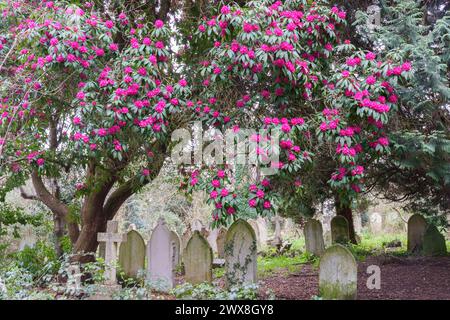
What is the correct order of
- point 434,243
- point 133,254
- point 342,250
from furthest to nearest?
point 434,243, point 133,254, point 342,250

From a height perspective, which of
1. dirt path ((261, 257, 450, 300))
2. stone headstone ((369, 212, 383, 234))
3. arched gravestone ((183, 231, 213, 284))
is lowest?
dirt path ((261, 257, 450, 300))

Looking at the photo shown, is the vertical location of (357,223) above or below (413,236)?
above

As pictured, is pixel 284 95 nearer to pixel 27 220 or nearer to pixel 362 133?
pixel 362 133

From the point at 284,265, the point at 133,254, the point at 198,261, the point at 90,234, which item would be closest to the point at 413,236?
the point at 284,265

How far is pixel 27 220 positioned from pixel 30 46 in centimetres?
454

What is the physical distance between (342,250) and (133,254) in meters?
3.41

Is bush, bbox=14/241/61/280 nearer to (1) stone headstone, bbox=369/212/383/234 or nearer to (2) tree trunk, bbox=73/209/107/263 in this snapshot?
(2) tree trunk, bbox=73/209/107/263

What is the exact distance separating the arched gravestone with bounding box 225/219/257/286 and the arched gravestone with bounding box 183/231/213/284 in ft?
1.81

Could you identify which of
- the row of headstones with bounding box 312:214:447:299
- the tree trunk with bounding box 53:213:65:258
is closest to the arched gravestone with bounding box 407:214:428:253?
the row of headstones with bounding box 312:214:447:299

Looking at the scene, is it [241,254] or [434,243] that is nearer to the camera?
[241,254]

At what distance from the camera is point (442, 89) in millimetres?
5652

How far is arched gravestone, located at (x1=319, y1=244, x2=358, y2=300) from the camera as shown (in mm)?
5460

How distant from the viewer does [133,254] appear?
23.1 feet

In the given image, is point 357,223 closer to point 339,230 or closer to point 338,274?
point 339,230
